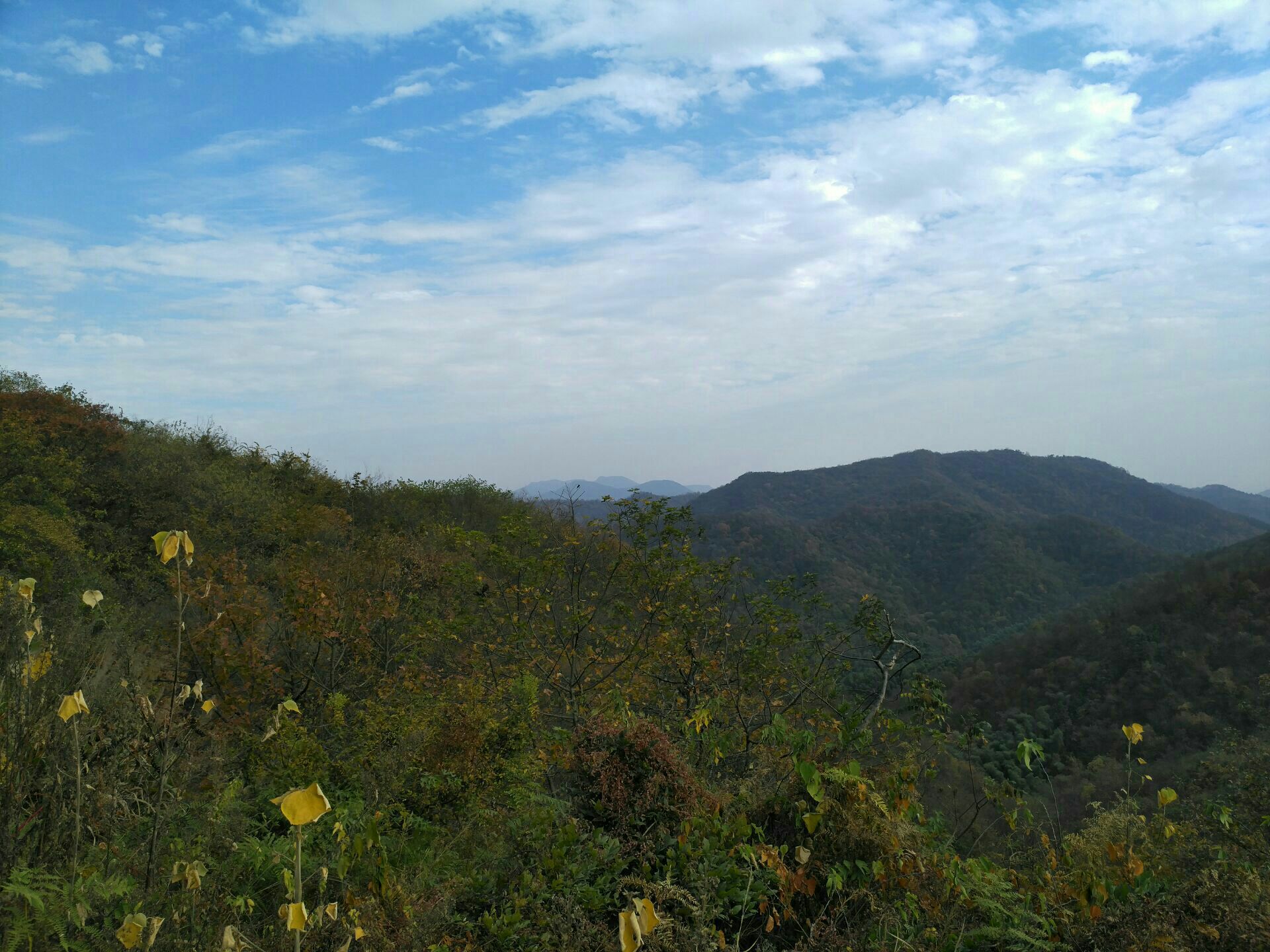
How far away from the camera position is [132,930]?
1.49 metres

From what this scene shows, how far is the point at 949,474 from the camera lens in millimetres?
73125

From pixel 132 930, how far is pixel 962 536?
47.7m

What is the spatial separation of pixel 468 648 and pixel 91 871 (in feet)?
18.0

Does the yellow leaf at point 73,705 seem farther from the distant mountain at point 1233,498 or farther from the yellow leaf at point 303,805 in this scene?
the distant mountain at point 1233,498

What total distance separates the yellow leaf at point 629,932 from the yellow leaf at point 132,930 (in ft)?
3.37

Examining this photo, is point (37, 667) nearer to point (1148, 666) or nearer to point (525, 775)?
point (525, 775)

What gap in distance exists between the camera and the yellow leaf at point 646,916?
127 centimetres

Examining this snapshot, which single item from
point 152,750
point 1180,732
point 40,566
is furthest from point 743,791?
point 1180,732

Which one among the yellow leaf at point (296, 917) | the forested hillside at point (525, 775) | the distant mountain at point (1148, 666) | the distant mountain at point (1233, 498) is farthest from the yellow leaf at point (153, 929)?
the distant mountain at point (1233, 498)

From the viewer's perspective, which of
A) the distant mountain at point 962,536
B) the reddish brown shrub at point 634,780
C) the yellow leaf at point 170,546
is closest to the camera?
the yellow leaf at point 170,546

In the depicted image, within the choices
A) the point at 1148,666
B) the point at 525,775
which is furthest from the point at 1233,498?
the point at 525,775

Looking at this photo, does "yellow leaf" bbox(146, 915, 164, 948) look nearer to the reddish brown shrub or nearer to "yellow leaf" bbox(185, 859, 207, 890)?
"yellow leaf" bbox(185, 859, 207, 890)

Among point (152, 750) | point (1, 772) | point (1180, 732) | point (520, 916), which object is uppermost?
point (1, 772)

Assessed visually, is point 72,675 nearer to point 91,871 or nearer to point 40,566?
point 91,871
